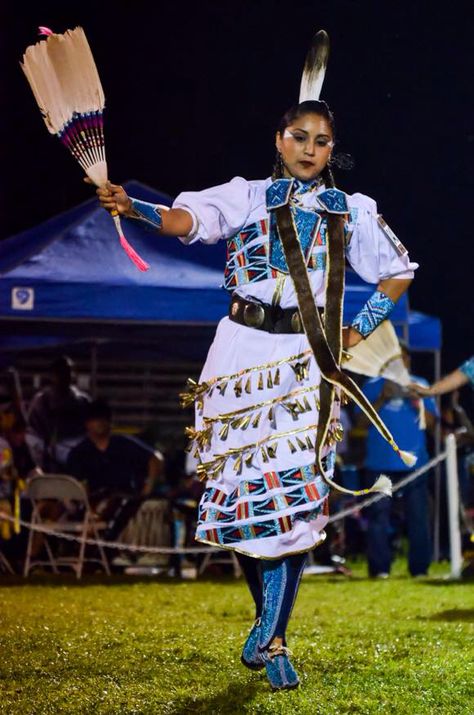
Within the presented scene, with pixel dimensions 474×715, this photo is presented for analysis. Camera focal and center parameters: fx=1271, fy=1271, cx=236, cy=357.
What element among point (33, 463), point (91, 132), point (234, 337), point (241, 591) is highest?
point (91, 132)

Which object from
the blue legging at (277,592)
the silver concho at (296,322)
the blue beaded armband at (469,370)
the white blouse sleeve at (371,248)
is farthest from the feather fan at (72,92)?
the blue beaded armband at (469,370)

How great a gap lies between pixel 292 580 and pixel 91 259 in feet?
19.8

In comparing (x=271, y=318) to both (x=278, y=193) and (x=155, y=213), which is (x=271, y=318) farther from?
(x=155, y=213)

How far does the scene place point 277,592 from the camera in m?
4.71

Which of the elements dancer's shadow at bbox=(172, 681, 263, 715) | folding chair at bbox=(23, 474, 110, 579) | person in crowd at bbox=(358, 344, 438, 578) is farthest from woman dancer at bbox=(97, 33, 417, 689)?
person in crowd at bbox=(358, 344, 438, 578)

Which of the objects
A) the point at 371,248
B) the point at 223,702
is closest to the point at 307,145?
the point at 371,248

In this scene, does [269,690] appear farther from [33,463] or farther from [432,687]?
[33,463]

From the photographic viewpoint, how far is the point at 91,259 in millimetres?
10391

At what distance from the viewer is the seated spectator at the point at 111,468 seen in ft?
36.1

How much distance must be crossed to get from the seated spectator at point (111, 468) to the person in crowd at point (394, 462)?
197cm

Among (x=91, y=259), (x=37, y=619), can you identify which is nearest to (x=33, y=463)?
(x=91, y=259)

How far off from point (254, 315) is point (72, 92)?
1.06 m

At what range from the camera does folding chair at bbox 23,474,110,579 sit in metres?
10.2

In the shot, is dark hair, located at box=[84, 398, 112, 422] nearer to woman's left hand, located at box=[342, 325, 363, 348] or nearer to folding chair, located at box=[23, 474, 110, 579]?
folding chair, located at box=[23, 474, 110, 579]
